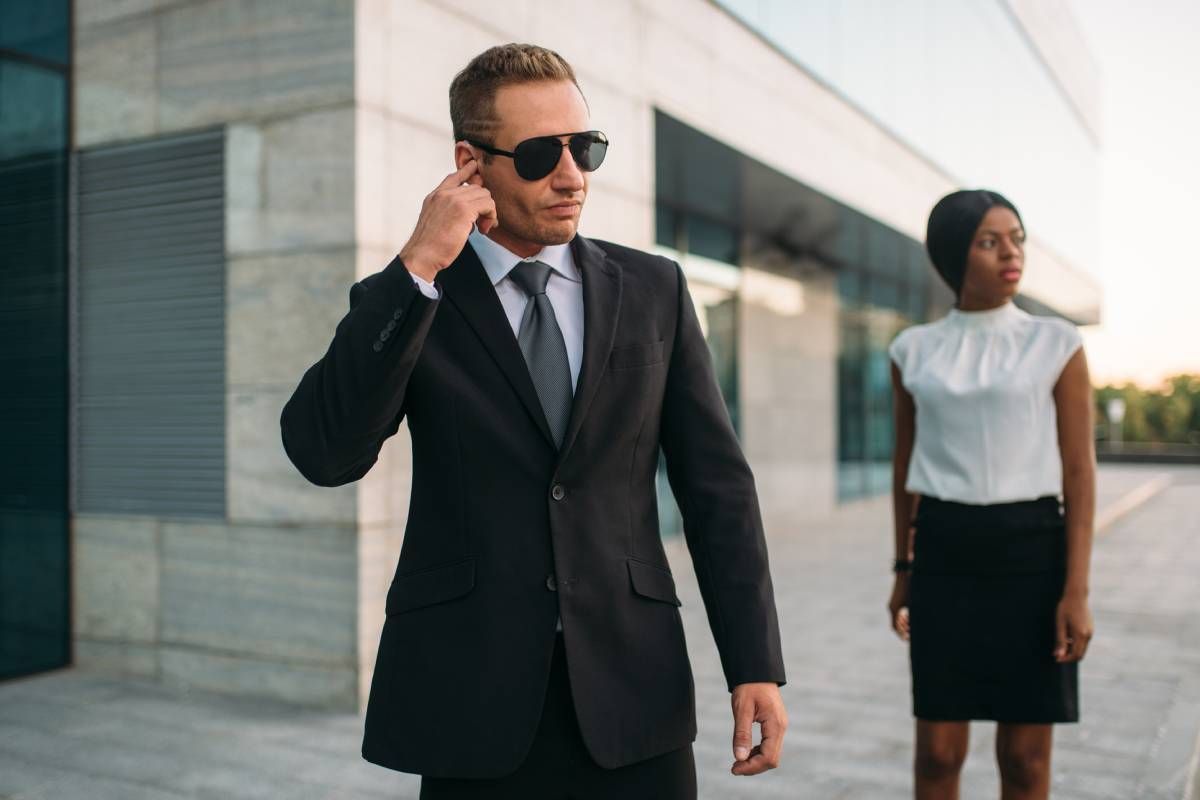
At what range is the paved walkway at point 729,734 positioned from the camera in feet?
15.1

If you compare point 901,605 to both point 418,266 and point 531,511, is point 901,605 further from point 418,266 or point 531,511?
point 418,266

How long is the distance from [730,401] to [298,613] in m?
8.92

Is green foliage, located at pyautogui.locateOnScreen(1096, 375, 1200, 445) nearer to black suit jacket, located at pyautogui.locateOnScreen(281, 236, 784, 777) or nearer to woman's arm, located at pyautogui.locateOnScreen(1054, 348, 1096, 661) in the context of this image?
woman's arm, located at pyautogui.locateOnScreen(1054, 348, 1096, 661)

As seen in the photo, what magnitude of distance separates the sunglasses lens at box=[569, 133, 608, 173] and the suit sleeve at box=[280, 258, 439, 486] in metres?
0.37

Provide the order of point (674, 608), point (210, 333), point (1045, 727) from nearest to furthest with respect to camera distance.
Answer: point (674, 608) → point (1045, 727) → point (210, 333)

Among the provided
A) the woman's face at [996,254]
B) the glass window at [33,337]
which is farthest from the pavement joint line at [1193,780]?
the glass window at [33,337]

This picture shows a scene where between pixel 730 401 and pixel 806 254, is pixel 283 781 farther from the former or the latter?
pixel 806 254

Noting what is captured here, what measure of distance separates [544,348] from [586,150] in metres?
0.34

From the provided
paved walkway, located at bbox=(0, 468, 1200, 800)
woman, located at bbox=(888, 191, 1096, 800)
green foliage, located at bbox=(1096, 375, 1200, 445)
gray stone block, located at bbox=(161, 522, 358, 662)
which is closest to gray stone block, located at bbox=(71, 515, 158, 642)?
gray stone block, located at bbox=(161, 522, 358, 662)

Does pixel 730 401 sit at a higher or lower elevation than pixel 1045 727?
higher

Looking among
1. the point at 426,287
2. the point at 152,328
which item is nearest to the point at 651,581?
the point at 426,287

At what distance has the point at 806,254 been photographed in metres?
16.1

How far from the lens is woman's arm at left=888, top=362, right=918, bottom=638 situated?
365 cm

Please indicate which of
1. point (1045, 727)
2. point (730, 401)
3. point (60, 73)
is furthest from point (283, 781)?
point (730, 401)
